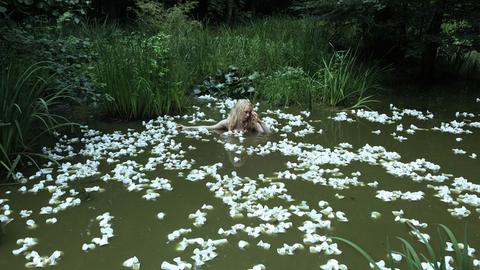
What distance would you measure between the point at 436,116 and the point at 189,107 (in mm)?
3906

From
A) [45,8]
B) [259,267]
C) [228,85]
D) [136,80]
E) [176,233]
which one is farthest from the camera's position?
[228,85]

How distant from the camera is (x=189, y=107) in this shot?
7.80m

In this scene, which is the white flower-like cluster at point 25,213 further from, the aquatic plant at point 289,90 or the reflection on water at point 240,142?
the aquatic plant at point 289,90

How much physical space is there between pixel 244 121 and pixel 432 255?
14.1 ft

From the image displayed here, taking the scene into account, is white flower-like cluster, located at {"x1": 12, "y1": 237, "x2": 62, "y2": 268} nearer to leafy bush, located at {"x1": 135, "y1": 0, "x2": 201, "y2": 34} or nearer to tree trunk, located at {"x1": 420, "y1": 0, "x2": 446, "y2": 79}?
tree trunk, located at {"x1": 420, "y1": 0, "x2": 446, "y2": 79}

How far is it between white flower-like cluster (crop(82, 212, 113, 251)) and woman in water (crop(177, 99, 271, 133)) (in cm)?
275

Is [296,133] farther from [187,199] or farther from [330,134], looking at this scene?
[187,199]

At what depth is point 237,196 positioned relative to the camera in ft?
13.6

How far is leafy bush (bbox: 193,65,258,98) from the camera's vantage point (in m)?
8.75

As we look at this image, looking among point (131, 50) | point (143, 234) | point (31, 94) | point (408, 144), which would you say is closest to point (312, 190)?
point (143, 234)

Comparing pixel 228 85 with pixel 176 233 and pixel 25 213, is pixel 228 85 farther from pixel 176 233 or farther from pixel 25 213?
pixel 176 233

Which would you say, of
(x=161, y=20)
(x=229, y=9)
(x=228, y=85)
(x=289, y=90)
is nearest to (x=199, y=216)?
(x=289, y=90)

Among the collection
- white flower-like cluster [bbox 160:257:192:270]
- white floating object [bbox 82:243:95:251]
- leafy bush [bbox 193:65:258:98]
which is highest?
white flower-like cluster [bbox 160:257:192:270]

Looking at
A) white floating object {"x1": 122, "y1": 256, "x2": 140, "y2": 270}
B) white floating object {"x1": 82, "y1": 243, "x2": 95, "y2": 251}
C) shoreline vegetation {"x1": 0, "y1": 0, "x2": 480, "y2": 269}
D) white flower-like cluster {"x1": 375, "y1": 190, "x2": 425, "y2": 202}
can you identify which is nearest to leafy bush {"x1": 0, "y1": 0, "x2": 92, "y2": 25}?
shoreline vegetation {"x1": 0, "y1": 0, "x2": 480, "y2": 269}
